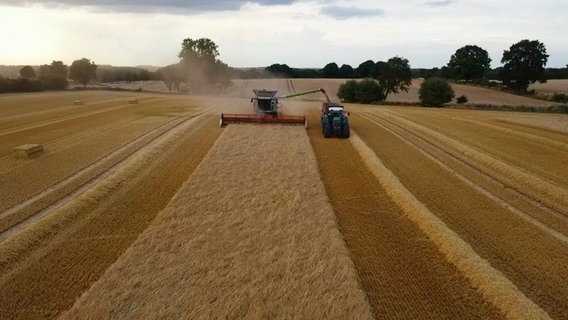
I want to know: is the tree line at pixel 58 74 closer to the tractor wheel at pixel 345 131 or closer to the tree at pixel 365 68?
the tractor wheel at pixel 345 131

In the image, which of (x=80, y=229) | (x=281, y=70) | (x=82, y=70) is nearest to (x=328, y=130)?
(x=80, y=229)

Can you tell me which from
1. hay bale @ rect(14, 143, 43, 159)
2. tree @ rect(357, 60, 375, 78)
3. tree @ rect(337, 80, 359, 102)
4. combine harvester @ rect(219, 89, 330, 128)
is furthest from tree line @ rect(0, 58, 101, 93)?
tree @ rect(357, 60, 375, 78)

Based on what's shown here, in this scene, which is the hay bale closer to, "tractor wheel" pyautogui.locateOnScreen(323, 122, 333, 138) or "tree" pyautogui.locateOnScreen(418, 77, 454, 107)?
"tractor wheel" pyautogui.locateOnScreen(323, 122, 333, 138)

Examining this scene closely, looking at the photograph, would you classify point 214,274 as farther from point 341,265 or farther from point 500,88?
point 500,88

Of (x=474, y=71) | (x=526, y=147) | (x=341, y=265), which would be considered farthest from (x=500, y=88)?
(x=341, y=265)

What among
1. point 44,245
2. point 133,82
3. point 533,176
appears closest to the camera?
point 44,245

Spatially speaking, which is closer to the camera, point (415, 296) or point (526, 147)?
point (415, 296)

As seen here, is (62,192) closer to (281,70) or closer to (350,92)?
(350,92)
